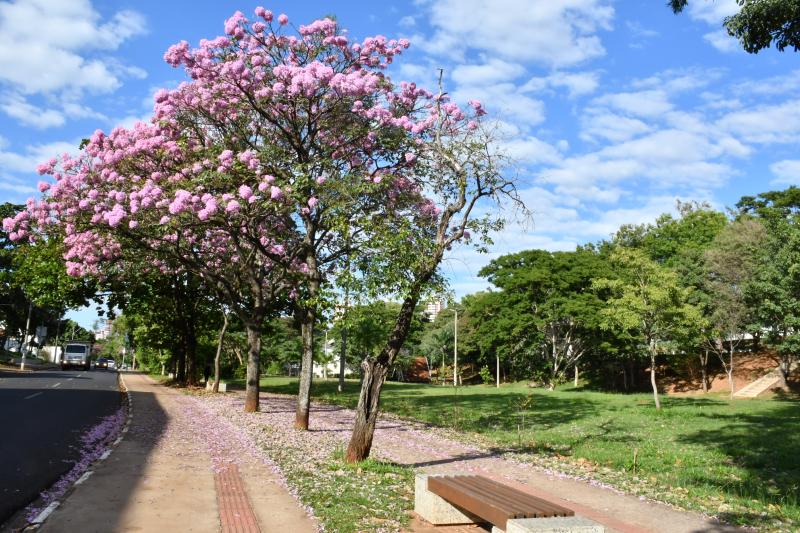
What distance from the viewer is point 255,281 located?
67.6ft

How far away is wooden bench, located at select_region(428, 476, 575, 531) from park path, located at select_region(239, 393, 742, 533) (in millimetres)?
564

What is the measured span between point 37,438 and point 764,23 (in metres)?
14.6

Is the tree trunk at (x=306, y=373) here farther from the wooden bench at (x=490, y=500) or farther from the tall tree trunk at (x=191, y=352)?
the tall tree trunk at (x=191, y=352)

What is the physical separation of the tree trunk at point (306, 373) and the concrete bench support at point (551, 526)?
10316mm

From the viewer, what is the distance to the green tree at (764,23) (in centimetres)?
777

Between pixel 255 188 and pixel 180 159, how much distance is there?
3.43 meters

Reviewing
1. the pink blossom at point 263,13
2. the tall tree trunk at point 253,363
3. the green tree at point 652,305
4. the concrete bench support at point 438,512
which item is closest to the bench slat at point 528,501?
the concrete bench support at point 438,512

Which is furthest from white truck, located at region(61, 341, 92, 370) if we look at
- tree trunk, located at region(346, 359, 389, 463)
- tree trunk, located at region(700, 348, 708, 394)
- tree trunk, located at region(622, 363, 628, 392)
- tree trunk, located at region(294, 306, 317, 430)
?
tree trunk, located at region(346, 359, 389, 463)

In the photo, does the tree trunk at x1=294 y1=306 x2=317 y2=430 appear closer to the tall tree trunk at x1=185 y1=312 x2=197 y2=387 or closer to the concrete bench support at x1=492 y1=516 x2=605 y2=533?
the concrete bench support at x1=492 y1=516 x2=605 y2=533

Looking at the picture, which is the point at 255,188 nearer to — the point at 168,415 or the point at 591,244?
the point at 168,415

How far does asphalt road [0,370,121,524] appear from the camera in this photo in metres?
7.97

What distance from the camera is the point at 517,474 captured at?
1038cm

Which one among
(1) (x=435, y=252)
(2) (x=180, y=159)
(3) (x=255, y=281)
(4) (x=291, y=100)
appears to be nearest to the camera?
(1) (x=435, y=252)

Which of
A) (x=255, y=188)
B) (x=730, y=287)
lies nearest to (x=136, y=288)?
(x=255, y=188)
